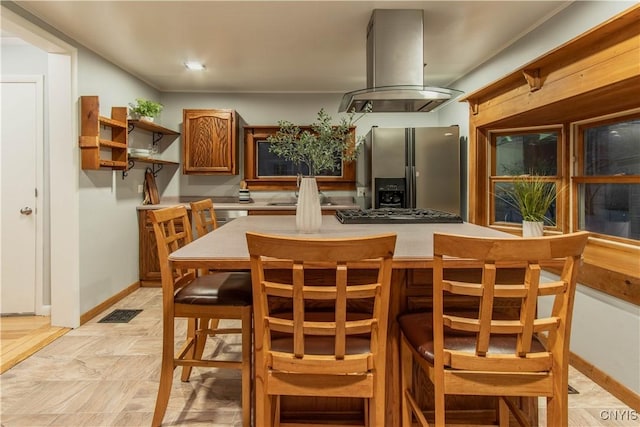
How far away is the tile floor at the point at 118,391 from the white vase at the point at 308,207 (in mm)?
1037

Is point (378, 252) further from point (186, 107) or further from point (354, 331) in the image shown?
point (186, 107)

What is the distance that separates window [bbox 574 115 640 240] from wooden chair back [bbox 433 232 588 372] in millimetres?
1665

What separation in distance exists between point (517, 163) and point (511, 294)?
107 inches

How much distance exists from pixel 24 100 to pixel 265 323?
3.42 meters

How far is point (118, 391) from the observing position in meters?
2.13

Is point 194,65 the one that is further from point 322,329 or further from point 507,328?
point 507,328

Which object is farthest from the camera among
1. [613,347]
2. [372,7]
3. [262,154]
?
[262,154]

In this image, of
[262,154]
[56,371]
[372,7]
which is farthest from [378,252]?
[262,154]

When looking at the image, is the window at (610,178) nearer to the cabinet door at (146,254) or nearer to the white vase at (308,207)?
the white vase at (308,207)

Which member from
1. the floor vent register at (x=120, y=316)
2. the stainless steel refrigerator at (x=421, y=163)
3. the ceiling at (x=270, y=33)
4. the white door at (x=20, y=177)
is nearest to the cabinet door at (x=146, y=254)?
the floor vent register at (x=120, y=316)

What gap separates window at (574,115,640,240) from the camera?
2.33 metres

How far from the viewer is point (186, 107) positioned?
491 centimetres

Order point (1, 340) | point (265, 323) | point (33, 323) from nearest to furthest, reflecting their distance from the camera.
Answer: point (265, 323)
point (1, 340)
point (33, 323)

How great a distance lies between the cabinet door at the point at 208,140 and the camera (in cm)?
448
